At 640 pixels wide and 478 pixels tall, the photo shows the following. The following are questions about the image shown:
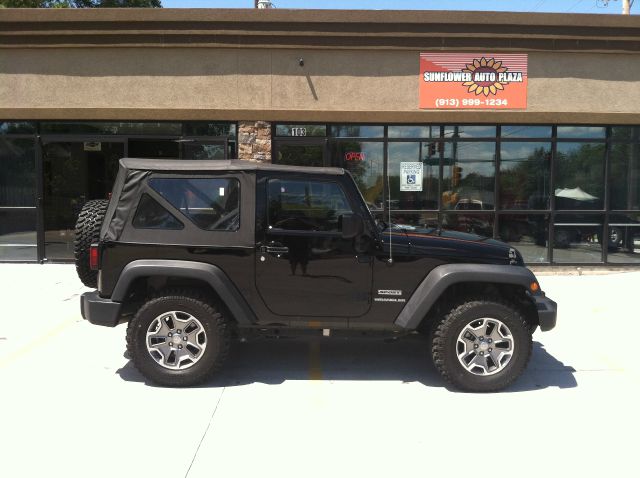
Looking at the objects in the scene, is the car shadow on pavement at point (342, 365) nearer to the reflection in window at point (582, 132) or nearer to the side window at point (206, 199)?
the side window at point (206, 199)

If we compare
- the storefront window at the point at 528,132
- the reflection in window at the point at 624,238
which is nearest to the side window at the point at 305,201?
the storefront window at the point at 528,132

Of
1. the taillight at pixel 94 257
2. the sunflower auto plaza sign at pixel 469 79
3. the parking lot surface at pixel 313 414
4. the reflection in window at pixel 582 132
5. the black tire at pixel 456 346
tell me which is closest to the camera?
the parking lot surface at pixel 313 414

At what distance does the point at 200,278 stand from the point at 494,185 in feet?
24.9

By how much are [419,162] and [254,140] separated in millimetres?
3204

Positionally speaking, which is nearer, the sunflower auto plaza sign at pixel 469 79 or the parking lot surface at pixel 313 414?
the parking lot surface at pixel 313 414

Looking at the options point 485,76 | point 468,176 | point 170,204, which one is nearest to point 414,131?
point 468,176

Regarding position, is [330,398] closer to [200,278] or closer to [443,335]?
[443,335]

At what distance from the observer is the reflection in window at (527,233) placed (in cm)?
1044

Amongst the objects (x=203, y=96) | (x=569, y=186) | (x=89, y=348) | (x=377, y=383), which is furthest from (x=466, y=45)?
(x=89, y=348)

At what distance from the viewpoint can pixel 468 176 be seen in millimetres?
10367

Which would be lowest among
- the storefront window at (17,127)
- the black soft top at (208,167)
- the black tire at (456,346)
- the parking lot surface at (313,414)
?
the parking lot surface at (313,414)

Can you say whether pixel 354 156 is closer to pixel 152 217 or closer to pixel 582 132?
pixel 582 132

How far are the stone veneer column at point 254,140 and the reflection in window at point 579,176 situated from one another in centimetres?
564

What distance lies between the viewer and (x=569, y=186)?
10.4 meters
